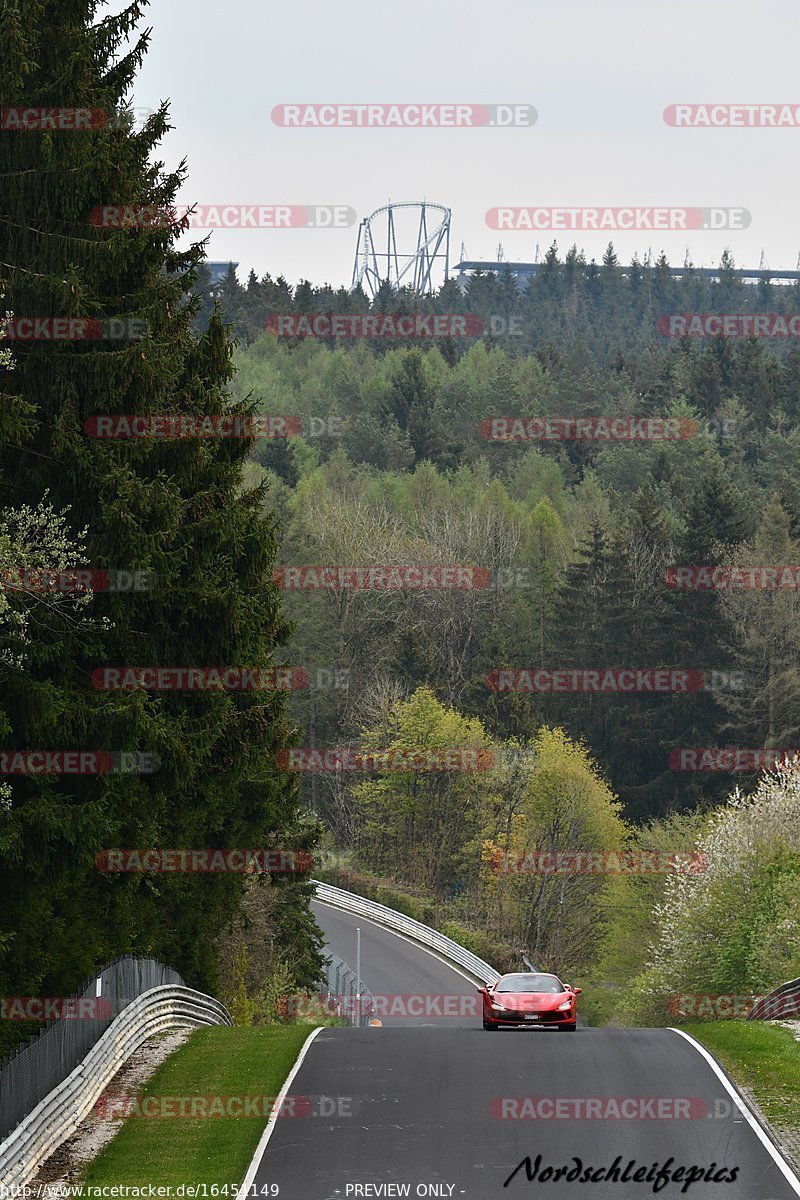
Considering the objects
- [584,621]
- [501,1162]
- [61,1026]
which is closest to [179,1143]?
[61,1026]

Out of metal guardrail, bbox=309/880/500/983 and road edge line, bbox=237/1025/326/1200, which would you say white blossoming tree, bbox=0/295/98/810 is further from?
metal guardrail, bbox=309/880/500/983

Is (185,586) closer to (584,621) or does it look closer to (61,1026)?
(61,1026)

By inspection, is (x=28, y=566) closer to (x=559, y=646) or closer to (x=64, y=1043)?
(x=64, y=1043)

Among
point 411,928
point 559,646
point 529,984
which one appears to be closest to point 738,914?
point 529,984

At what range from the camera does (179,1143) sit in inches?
733

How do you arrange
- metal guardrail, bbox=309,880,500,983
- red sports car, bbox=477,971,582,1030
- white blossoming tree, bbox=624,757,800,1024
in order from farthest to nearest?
metal guardrail, bbox=309,880,500,983 < white blossoming tree, bbox=624,757,800,1024 < red sports car, bbox=477,971,582,1030

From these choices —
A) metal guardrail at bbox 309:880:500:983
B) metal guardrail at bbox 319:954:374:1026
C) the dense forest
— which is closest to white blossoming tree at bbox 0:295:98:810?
the dense forest

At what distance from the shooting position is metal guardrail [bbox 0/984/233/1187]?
16781 millimetres

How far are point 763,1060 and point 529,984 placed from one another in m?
5.88

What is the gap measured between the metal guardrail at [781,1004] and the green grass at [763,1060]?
73 centimetres

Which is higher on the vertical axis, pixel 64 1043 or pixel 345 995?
pixel 64 1043

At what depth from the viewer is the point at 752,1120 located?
19.8m

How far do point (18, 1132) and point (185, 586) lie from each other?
290 inches

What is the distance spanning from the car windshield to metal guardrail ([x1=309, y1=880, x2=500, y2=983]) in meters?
28.4
